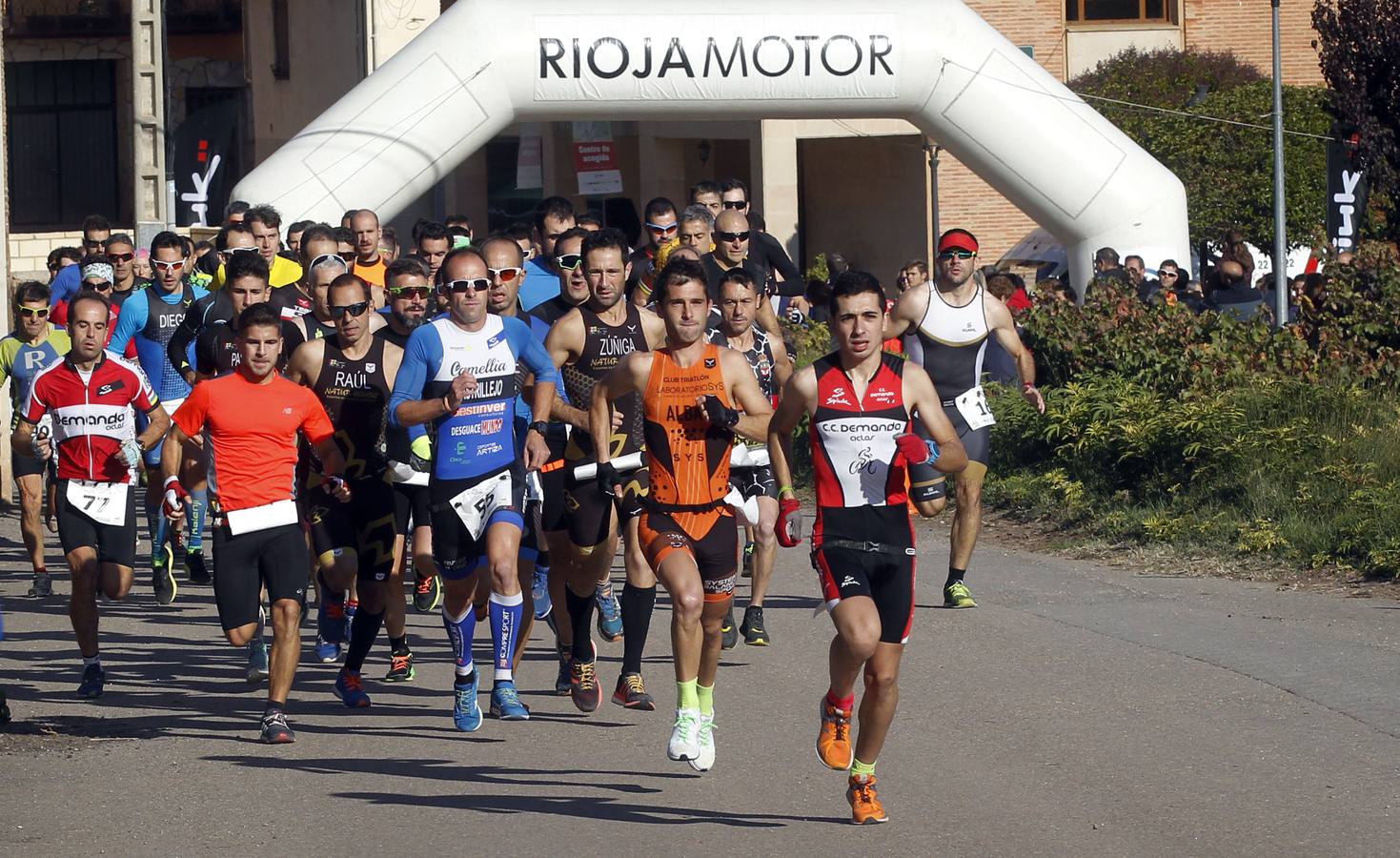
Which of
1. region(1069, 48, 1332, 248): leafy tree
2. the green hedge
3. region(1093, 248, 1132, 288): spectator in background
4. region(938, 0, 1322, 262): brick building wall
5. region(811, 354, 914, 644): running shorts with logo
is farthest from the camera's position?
region(938, 0, 1322, 262): brick building wall

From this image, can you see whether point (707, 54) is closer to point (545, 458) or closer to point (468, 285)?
point (468, 285)

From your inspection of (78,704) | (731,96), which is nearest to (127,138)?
(731,96)

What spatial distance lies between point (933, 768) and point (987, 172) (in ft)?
41.5

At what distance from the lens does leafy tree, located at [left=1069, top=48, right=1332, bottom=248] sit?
30875 millimetres

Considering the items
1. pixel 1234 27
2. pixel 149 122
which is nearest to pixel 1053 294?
pixel 149 122

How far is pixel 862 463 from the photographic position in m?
7.09

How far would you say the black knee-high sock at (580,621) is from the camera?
8.91m

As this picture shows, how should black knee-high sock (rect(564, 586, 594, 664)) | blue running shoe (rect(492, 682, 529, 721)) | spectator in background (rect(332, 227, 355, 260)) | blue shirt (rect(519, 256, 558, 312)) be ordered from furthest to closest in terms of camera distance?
spectator in background (rect(332, 227, 355, 260))
blue shirt (rect(519, 256, 558, 312))
black knee-high sock (rect(564, 586, 594, 664))
blue running shoe (rect(492, 682, 529, 721))

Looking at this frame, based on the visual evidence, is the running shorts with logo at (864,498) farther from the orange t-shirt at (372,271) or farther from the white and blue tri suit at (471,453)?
the orange t-shirt at (372,271)

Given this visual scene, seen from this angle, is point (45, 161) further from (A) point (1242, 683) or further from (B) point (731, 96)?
(A) point (1242, 683)

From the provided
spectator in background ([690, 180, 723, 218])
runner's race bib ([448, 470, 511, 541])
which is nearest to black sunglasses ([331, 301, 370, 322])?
runner's race bib ([448, 470, 511, 541])

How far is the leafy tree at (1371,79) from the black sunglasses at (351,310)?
15.9m

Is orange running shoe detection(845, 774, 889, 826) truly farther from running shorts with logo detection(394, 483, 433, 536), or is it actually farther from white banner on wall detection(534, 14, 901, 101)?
white banner on wall detection(534, 14, 901, 101)

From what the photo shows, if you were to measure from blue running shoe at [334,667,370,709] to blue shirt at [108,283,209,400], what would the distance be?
3.85 metres
